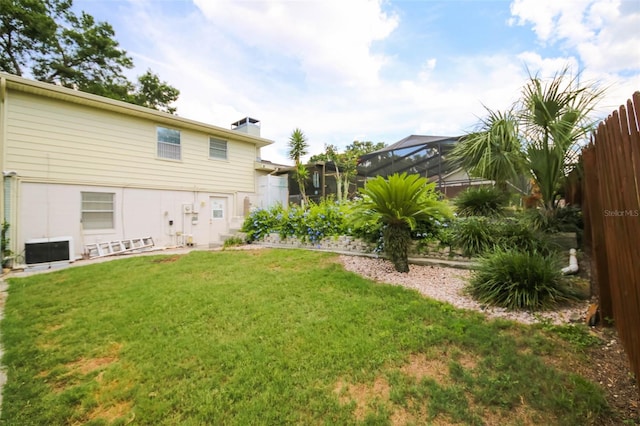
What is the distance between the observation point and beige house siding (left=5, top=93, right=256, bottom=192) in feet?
20.9

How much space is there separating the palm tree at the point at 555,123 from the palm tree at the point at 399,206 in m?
1.58

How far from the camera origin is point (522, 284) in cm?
295

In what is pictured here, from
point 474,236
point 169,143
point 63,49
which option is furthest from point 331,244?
point 63,49

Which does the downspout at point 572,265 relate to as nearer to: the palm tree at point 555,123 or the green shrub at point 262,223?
the palm tree at point 555,123

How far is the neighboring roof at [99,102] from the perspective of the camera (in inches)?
241

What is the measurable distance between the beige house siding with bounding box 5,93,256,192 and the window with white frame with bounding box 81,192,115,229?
1.27 ft

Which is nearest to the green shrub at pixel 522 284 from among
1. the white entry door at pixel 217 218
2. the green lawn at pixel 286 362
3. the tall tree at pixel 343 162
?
the green lawn at pixel 286 362

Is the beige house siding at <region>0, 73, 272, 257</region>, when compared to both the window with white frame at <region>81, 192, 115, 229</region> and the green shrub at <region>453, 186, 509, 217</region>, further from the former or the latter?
the green shrub at <region>453, 186, 509, 217</region>

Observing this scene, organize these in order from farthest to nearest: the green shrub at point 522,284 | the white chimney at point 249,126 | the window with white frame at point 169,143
→ the white chimney at point 249,126 < the window with white frame at point 169,143 < the green shrub at point 522,284

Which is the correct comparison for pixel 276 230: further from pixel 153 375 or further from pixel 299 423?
pixel 299 423

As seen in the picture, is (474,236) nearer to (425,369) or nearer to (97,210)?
(425,369)

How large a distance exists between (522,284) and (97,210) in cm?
956

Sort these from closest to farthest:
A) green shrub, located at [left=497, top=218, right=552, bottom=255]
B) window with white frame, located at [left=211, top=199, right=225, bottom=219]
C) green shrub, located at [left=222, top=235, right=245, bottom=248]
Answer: green shrub, located at [left=497, top=218, right=552, bottom=255], green shrub, located at [left=222, top=235, right=245, bottom=248], window with white frame, located at [left=211, top=199, right=225, bottom=219]
